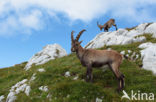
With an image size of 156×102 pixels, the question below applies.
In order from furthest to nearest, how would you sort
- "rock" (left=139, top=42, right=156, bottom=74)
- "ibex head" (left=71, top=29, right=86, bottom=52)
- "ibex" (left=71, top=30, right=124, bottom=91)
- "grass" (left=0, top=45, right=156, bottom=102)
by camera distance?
"rock" (left=139, top=42, right=156, bottom=74) → "ibex head" (left=71, top=29, right=86, bottom=52) → "ibex" (left=71, top=30, right=124, bottom=91) → "grass" (left=0, top=45, right=156, bottom=102)

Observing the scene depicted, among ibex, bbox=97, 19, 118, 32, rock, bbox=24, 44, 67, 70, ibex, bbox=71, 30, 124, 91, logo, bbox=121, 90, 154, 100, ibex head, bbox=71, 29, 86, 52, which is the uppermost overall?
ibex, bbox=97, 19, 118, 32

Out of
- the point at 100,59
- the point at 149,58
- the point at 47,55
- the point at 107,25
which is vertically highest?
the point at 107,25

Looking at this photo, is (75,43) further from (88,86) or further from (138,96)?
(138,96)

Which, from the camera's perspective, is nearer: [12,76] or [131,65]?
[131,65]

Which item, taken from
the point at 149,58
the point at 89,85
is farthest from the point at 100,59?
the point at 149,58

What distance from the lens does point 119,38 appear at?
25.8m

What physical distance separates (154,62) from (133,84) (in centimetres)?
408

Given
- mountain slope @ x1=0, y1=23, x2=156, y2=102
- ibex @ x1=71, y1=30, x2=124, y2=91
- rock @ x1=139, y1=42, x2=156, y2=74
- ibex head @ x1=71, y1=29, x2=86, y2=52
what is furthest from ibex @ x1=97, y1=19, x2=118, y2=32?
ibex @ x1=71, y1=30, x2=124, y2=91

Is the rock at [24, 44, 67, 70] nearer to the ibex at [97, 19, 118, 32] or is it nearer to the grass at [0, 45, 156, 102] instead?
the ibex at [97, 19, 118, 32]

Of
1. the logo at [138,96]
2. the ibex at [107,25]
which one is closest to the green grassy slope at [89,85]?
the logo at [138,96]

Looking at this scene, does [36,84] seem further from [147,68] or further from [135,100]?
[147,68]

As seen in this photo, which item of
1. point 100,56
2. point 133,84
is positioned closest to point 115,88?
point 133,84

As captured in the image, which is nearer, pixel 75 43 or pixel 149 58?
pixel 75 43

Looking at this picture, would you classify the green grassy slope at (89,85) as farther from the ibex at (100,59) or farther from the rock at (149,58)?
the ibex at (100,59)
